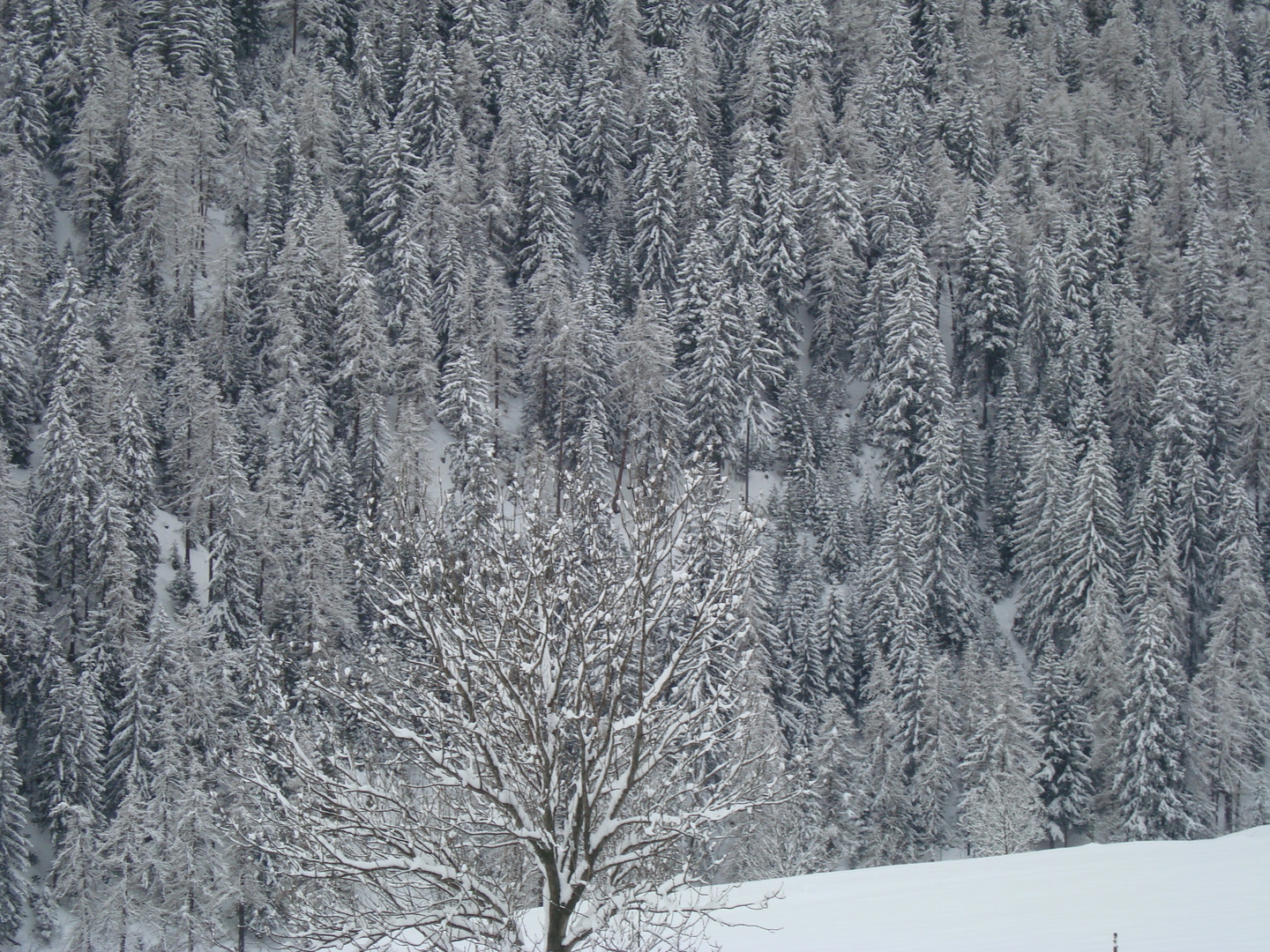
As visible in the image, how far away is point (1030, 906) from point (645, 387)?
44419mm

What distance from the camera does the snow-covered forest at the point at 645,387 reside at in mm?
45031

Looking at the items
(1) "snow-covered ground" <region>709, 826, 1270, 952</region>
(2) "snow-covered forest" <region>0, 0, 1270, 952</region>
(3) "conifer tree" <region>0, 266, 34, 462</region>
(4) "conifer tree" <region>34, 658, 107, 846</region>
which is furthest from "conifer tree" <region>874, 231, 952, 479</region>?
(3) "conifer tree" <region>0, 266, 34, 462</region>

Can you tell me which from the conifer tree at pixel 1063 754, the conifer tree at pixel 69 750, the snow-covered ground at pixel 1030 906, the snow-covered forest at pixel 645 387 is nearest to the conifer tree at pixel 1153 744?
the snow-covered forest at pixel 645 387

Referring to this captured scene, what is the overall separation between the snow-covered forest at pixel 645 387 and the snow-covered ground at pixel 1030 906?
21.1 ft

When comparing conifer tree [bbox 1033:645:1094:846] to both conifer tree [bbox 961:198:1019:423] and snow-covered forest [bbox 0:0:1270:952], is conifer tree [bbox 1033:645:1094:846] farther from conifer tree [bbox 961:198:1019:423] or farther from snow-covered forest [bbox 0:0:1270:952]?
conifer tree [bbox 961:198:1019:423]

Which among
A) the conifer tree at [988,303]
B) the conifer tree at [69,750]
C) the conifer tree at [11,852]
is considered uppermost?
the conifer tree at [988,303]

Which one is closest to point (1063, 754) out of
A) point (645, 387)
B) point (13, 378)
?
point (645, 387)

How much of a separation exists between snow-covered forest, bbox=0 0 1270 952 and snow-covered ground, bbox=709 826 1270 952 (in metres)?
6.43

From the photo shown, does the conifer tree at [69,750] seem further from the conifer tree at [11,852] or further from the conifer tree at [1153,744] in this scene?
the conifer tree at [1153,744]

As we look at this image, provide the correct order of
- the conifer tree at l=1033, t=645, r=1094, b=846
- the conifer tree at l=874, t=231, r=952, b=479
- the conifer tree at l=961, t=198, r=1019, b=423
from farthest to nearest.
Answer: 1. the conifer tree at l=961, t=198, r=1019, b=423
2. the conifer tree at l=874, t=231, r=952, b=479
3. the conifer tree at l=1033, t=645, r=1094, b=846

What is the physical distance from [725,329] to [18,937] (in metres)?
45.7

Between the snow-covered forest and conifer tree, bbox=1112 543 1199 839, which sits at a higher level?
the snow-covered forest

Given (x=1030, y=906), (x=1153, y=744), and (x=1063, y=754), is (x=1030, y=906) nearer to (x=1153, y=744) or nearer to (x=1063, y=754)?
(x=1153, y=744)

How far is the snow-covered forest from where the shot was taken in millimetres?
45031
